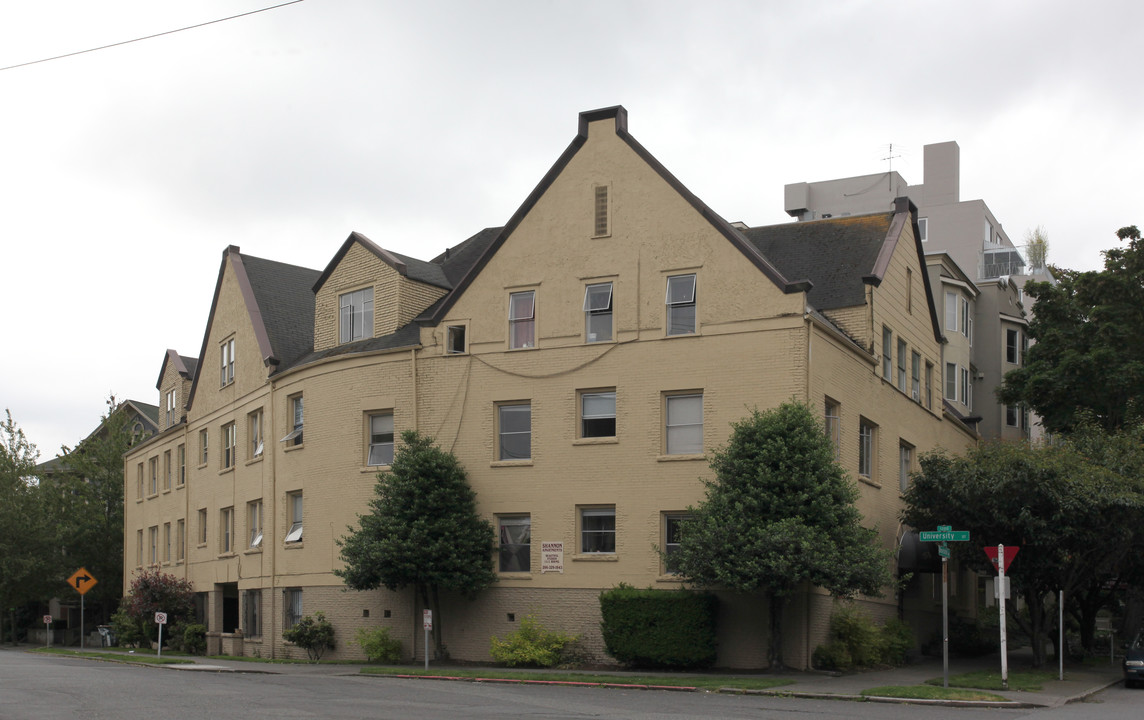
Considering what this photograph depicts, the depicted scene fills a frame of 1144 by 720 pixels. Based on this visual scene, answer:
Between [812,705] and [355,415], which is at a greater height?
[355,415]

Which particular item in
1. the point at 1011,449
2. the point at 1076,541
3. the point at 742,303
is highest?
the point at 742,303

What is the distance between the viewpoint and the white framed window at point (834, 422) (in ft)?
96.9

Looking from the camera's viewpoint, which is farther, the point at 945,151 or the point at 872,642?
the point at 945,151

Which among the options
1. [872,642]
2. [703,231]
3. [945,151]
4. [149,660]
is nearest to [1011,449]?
[872,642]

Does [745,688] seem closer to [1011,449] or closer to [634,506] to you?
[634,506]

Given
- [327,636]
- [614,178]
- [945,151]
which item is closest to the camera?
[614,178]

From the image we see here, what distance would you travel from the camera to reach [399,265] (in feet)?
114

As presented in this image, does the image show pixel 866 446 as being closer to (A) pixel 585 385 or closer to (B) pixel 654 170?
(A) pixel 585 385

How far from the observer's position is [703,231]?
2945 centimetres

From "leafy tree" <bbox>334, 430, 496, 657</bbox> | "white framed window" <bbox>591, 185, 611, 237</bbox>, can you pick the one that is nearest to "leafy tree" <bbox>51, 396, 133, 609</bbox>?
"leafy tree" <bbox>334, 430, 496, 657</bbox>

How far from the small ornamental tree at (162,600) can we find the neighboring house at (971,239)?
123ft

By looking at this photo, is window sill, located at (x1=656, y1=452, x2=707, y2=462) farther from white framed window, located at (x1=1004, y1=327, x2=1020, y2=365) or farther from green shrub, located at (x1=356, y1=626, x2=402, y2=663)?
white framed window, located at (x1=1004, y1=327, x2=1020, y2=365)

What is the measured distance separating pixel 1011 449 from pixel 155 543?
115 ft

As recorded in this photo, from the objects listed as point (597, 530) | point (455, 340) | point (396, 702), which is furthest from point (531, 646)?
point (396, 702)
